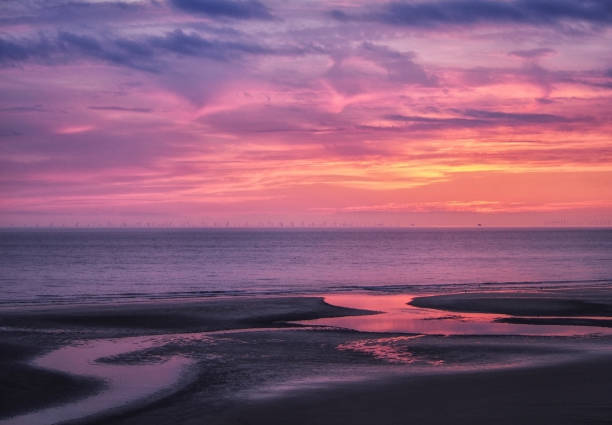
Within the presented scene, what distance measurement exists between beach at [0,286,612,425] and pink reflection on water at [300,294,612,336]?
0.10 m

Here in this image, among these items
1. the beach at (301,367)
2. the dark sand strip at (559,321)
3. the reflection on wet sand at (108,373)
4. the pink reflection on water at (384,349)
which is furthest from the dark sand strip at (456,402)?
the dark sand strip at (559,321)

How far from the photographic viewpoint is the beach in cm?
1545

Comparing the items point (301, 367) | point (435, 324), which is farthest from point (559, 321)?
point (301, 367)

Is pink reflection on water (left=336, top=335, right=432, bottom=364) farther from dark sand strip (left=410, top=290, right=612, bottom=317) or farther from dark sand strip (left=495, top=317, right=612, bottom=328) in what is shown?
dark sand strip (left=410, top=290, right=612, bottom=317)

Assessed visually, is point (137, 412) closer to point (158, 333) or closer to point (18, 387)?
point (18, 387)

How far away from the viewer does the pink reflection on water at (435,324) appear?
1114 inches

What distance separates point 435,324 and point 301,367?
11.5 metres

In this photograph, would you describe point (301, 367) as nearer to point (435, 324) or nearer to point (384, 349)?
point (384, 349)

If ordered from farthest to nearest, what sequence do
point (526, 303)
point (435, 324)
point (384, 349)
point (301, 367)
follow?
point (526, 303)
point (435, 324)
point (384, 349)
point (301, 367)

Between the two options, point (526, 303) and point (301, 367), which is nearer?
point (301, 367)

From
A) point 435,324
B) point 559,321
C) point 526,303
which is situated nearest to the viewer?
point 435,324

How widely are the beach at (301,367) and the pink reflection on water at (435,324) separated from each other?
0.10 meters

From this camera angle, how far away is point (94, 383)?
61.5 ft

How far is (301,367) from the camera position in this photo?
20.8 meters
